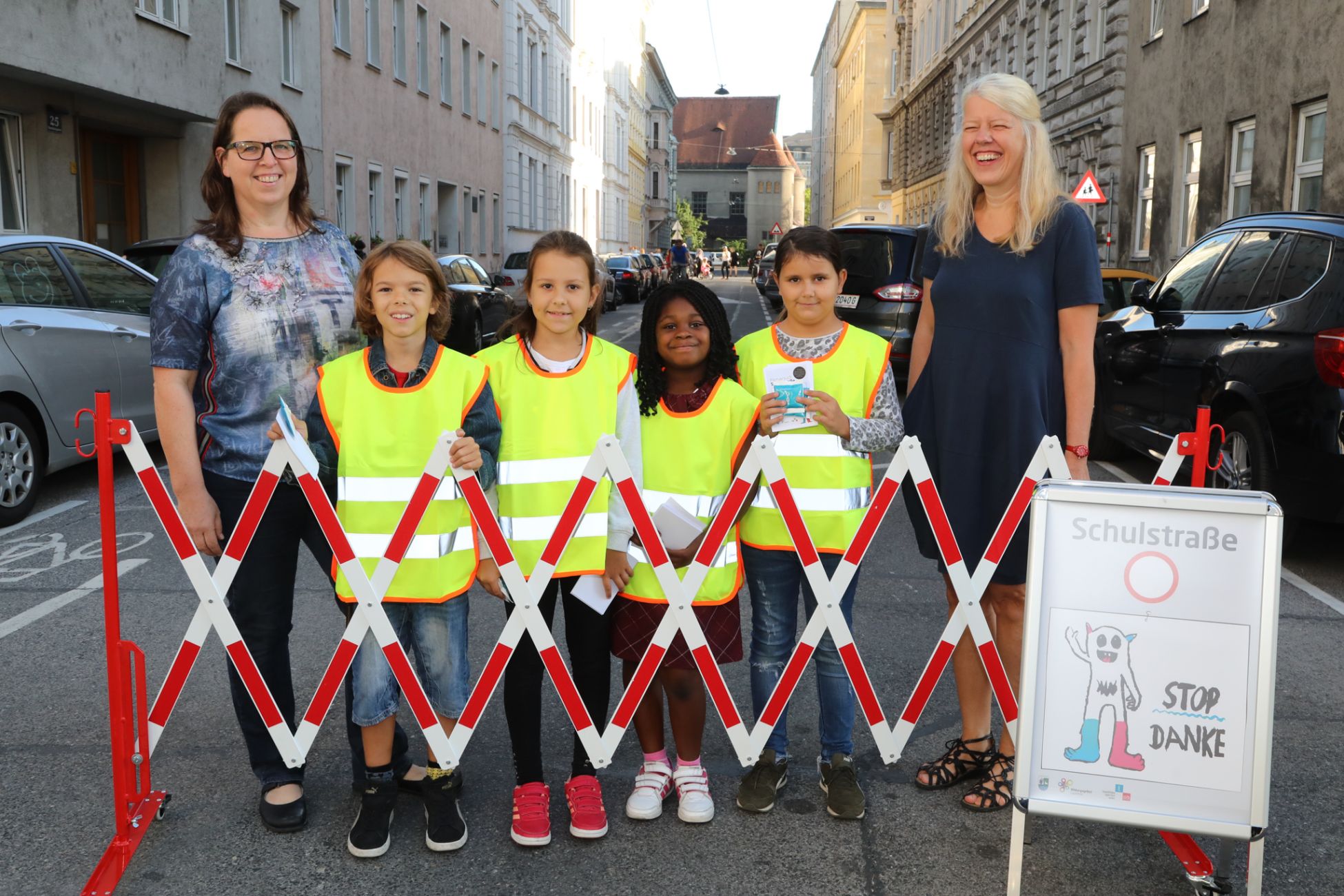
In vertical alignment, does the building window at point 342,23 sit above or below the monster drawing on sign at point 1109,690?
above

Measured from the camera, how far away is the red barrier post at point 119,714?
3.10 m

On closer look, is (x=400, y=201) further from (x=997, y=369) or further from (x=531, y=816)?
(x=531, y=816)

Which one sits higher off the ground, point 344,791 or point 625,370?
point 625,370

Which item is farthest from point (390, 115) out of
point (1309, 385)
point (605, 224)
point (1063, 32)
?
point (605, 224)

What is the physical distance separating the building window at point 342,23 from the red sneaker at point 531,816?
22.9 m

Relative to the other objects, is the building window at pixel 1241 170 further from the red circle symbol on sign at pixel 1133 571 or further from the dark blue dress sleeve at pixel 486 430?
the dark blue dress sleeve at pixel 486 430

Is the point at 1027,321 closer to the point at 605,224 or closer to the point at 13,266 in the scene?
the point at 13,266

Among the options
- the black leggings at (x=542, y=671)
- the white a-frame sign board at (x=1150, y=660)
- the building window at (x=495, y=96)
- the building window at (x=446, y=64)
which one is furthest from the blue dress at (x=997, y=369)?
the building window at (x=495, y=96)

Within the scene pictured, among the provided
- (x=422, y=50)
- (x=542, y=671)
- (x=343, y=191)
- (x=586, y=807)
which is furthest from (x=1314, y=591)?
(x=422, y=50)

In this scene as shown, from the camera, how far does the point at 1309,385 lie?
611 centimetres

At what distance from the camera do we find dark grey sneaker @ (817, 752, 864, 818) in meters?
3.55

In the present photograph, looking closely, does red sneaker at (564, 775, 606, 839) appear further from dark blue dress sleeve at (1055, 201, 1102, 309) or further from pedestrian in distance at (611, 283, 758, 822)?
dark blue dress sleeve at (1055, 201, 1102, 309)

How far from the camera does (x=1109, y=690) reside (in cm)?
300

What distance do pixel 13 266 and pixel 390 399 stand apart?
5.62 m
